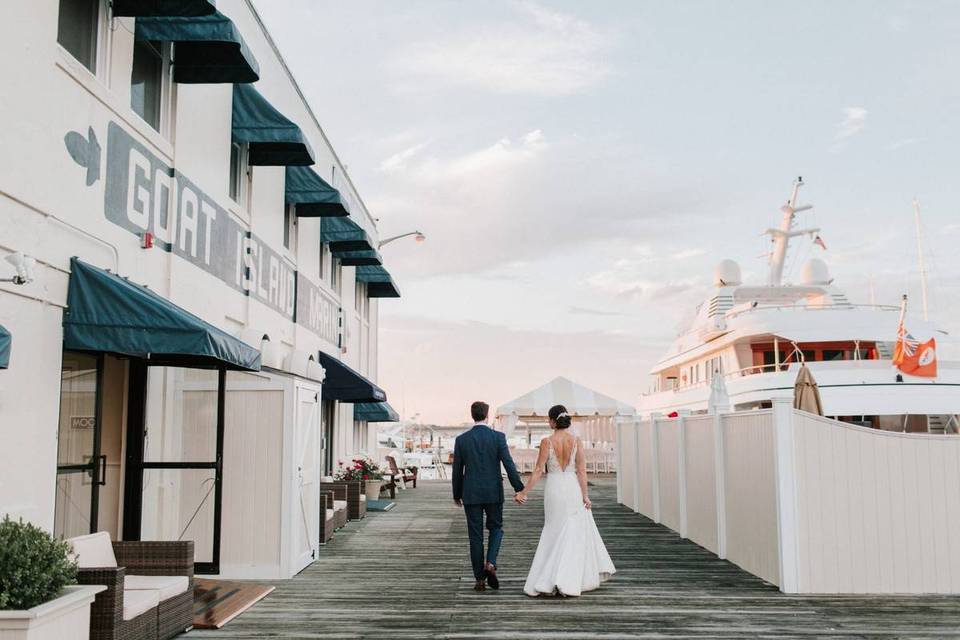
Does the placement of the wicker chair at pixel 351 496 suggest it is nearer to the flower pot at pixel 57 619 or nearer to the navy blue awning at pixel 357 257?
the navy blue awning at pixel 357 257

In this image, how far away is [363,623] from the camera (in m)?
7.31

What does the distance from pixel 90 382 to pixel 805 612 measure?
6.93m

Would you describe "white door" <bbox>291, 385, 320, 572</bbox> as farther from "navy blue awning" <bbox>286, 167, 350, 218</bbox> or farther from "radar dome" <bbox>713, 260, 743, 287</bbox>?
"radar dome" <bbox>713, 260, 743, 287</bbox>

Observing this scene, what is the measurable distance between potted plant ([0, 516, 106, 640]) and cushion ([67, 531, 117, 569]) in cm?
98

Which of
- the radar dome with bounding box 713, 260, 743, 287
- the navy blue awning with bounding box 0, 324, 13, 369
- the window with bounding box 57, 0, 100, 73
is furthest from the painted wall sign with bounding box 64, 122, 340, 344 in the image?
the radar dome with bounding box 713, 260, 743, 287

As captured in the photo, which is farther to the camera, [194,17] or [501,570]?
[501,570]

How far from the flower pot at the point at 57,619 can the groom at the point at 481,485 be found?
13.3 ft

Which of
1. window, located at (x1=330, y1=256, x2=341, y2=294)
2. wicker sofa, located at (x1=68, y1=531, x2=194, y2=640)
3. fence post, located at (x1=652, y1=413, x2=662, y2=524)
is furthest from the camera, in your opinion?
window, located at (x1=330, y1=256, x2=341, y2=294)

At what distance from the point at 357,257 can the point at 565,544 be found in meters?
13.9

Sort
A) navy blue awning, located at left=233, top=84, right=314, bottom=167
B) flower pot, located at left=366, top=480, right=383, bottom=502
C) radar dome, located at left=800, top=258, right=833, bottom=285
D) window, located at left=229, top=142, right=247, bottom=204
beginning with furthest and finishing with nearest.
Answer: radar dome, located at left=800, top=258, right=833, bottom=285, flower pot, located at left=366, top=480, right=383, bottom=502, window, located at left=229, top=142, right=247, bottom=204, navy blue awning, located at left=233, top=84, right=314, bottom=167

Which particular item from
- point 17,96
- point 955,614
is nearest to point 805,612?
point 955,614

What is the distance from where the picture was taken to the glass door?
7.48 metres

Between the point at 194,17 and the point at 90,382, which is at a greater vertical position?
the point at 194,17

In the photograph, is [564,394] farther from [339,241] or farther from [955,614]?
[955,614]
